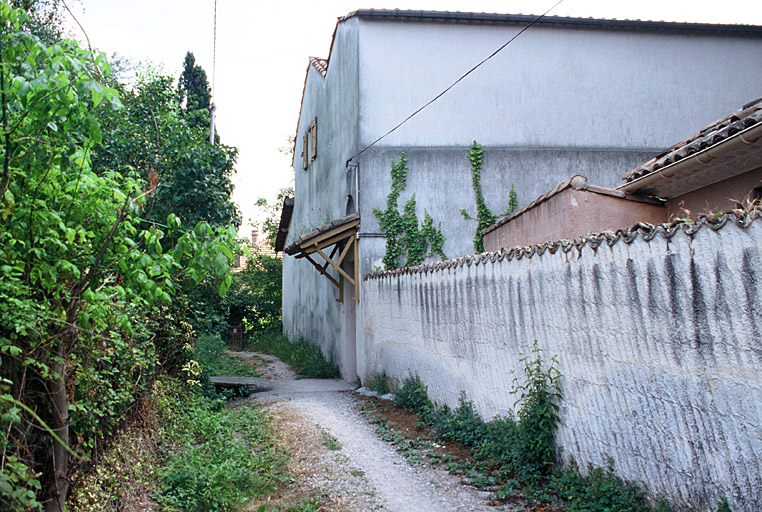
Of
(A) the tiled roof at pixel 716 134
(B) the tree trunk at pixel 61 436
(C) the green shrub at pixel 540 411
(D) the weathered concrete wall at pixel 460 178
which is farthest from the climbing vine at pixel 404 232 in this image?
(B) the tree trunk at pixel 61 436

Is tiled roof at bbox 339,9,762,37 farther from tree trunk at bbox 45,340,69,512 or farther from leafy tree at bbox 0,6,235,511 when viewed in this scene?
tree trunk at bbox 45,340,69,512

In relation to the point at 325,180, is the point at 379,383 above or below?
below

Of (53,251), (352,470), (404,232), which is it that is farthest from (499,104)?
(53,251)

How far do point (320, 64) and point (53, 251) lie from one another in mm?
14107

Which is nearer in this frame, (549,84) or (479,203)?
(479,203)

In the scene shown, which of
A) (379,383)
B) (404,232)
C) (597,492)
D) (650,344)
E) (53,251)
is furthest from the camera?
(404,232)

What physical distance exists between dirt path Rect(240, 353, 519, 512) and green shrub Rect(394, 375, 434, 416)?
70 cm

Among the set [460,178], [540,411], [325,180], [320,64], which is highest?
[320,64]

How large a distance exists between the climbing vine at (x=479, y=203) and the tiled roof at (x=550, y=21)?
265cm

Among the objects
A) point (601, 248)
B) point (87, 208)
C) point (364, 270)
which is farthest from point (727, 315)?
point (364, 270)

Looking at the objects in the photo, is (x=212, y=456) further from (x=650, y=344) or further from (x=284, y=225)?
(x=284, y=225)

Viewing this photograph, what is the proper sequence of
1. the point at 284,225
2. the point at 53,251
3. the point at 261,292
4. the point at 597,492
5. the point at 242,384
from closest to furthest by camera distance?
the point at 53,251 → the point at 597,492 → the point at 242,384 → the point at 284,225 → the point at 261,292

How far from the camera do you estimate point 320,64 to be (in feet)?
54.8

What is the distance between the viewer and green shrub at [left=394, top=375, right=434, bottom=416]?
8.54m
